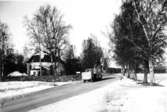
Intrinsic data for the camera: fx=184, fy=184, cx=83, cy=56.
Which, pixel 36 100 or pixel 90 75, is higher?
pixel 90 75

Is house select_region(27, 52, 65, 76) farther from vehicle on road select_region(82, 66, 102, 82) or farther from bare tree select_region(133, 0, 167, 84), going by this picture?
→ bare tree select_region(133, 0, 167, 84)

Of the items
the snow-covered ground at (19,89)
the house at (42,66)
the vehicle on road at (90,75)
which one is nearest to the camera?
the snow-covered ground at (19,89)

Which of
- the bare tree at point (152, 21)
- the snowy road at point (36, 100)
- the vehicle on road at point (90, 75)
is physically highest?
the bare tree at point (152, 21)

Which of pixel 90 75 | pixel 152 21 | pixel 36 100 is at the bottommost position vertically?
pixel 36 100

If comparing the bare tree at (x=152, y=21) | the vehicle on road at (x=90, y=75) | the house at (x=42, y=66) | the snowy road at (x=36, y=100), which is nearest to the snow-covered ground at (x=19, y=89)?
the snowy road at (x=36, y=100)

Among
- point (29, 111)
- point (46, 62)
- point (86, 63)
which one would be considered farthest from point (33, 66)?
point (29, 111)

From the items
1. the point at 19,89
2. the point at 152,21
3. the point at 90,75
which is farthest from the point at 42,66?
the point at 152,21

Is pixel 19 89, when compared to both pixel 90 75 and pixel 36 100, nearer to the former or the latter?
pixel 36 100

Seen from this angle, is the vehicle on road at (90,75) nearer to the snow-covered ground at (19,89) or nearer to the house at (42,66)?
the snow-covered ground at (19,89)

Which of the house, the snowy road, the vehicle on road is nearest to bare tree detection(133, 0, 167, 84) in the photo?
the snowy road

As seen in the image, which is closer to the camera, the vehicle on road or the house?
the vehicle on road

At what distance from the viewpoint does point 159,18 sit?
829 inches

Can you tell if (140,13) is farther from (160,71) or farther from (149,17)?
(160,71)

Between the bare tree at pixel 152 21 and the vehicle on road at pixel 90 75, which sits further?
the vehicle on road at pixel 90 75
